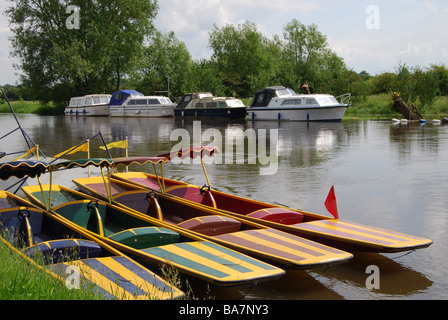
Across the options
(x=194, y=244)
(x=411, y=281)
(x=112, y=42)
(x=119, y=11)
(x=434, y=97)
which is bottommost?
(x=411, y=281)

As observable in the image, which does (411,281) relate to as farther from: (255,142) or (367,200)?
(255,142)

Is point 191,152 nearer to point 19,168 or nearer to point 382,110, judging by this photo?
point 19,168

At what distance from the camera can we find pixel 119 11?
2186 inches

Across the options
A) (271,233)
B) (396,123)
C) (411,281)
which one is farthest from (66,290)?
(396,123)

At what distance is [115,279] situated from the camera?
5539 millimetres

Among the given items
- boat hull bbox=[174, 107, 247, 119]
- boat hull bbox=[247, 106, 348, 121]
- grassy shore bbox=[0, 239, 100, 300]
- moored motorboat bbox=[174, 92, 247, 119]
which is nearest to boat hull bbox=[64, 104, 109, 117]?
moored motorboat bbox=[174, 92, 247, 119]

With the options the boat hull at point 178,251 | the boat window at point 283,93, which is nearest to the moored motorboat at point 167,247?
the boat hull at point 178,251

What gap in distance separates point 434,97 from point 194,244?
4015 cm

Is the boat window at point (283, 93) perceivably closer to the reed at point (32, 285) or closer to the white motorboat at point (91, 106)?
the white motorboat at point (91, 106)

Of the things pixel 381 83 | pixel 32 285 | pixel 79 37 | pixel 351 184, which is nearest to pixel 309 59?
pixel 381 83

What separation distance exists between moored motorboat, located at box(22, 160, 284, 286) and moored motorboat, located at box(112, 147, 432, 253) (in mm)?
1328

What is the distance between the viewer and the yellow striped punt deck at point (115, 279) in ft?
16.7

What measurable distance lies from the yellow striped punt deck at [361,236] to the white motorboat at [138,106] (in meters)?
40.8

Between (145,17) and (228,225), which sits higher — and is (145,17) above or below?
above
